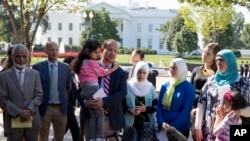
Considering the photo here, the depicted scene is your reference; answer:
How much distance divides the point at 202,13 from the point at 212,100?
4116cm

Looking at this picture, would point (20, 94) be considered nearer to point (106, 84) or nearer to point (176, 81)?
point (106, 84)

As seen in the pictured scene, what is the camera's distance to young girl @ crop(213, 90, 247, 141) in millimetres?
4293

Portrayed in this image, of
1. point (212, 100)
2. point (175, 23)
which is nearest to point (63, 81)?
point (212, 100)

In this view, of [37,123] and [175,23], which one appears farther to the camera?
[175,23]

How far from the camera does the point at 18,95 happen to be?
5387mm

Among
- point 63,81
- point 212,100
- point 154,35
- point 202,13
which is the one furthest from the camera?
point 154,35

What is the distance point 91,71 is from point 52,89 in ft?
3.79

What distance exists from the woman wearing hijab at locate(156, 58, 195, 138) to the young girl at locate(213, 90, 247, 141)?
827 millimetres

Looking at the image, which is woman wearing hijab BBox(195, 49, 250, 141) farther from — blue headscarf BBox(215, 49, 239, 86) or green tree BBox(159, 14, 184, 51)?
green tree BBox(159, 14, 184, 51)

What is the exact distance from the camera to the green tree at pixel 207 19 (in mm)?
43750

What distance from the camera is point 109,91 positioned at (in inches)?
201

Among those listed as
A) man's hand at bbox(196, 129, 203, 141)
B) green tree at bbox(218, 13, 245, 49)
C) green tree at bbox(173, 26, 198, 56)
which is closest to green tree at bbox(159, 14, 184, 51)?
green tree at bbox(173, 26, 198, 56)

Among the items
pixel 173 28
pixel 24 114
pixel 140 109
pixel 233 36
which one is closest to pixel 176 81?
pixel 140 109

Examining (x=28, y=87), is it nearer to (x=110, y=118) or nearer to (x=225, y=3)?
(x=110, y=118)
